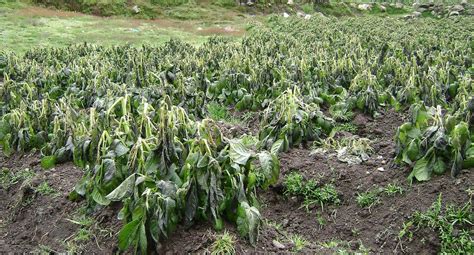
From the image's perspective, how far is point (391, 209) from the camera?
3900mm

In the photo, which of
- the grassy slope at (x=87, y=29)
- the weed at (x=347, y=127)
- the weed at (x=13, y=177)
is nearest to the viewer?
the weed at (x=13, y=177)

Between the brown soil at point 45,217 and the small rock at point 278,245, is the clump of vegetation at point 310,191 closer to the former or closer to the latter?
the small rock at point 278,245

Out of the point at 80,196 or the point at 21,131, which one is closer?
the point at 80,196

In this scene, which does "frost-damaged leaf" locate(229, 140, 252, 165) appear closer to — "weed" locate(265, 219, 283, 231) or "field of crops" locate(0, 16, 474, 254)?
"field of crops" locate(0, 16, 474, 254)

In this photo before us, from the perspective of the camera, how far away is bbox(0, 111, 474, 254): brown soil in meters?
3.47

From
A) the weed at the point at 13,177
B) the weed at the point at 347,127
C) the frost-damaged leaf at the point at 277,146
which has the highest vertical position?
the frost-damaged leaf at the point at 277,146

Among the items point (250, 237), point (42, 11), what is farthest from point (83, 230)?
point (42, 11)

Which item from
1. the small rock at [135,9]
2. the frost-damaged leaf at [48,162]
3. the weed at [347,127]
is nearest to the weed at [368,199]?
the weed at [347,127]

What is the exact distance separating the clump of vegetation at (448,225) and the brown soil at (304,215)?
0.20 ft

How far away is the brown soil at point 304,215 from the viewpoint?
3.47 metres

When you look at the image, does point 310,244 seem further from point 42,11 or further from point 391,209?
point 42,11

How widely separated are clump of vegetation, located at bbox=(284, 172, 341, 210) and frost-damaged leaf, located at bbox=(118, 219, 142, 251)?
1.73 m

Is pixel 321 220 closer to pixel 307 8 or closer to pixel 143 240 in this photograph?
pixel 143 240

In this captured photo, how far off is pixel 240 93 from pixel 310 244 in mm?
4347
